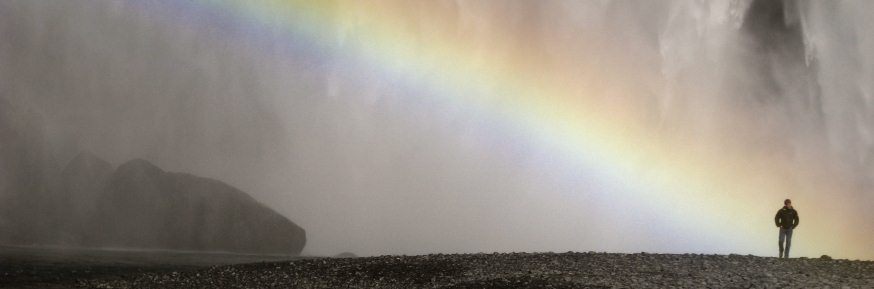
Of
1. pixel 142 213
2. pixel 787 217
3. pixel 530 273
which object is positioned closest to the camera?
pixel 530 273

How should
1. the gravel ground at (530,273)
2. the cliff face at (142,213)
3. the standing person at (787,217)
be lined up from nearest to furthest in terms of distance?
the gravel ground at (530,273) → the standing person at (787,217) → the cliff face at (142,213)

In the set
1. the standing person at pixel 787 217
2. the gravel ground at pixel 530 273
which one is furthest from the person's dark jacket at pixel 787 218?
the gravel ground at pixel 530 273

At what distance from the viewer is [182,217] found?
584 feet

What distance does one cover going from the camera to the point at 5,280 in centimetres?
3306

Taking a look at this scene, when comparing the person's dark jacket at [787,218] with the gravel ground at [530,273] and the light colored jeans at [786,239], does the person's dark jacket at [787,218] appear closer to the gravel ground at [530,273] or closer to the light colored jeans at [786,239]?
the light colored jeans at [786,239]

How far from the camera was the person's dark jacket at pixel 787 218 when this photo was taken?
108 feet

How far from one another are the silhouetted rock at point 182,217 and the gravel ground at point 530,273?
12512cm

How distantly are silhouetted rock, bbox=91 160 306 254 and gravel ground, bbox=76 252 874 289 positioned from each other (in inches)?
4926

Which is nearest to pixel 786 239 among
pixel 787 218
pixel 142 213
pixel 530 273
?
pixel 787 218

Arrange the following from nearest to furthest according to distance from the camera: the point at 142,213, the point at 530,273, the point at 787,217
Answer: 1. the point at 530,273
2. the point at 787,217
3. the point at 142,213

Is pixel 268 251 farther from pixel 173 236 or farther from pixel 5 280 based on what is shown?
pixel 5 280

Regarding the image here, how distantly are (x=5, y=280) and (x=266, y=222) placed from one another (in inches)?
5247

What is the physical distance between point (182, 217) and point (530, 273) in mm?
162454

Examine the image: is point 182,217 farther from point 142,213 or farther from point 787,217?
point 787,217
